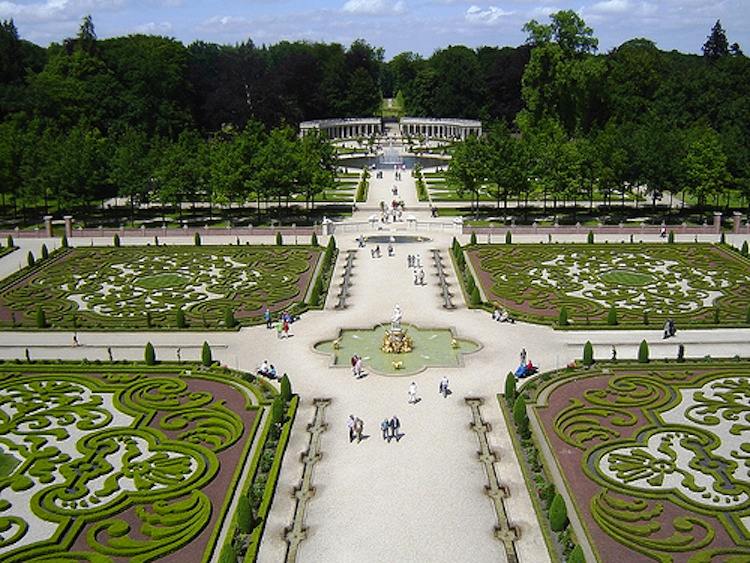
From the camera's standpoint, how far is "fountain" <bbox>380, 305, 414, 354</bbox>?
158 feet

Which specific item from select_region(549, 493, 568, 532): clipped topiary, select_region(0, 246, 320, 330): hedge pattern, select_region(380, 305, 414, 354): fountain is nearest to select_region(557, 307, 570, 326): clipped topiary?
select_region(380, 305, 414, 354): fountain

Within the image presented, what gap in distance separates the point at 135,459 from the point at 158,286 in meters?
27.7

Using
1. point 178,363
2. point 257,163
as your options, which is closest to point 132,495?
point 178,363

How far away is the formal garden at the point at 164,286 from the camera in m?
54.2

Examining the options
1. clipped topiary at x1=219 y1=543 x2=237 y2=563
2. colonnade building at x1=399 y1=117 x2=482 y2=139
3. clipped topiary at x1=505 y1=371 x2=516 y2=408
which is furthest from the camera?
colonnade building at x1=399 y1=117 x2=482 y2=139

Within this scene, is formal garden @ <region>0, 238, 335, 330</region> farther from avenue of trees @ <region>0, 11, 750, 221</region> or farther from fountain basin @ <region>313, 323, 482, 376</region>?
avenue of trees @ <region>0, 11, 750, 221</region>

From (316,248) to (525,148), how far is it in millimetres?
28356

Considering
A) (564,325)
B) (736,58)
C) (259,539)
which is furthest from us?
(736,58)

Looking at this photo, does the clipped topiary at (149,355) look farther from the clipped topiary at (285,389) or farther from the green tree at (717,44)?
the green tree at (717,44)

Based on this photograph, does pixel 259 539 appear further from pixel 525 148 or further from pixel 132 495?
pixel 525 148

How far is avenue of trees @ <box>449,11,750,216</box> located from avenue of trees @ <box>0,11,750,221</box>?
226 millimetres

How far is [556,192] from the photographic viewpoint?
84938 mm

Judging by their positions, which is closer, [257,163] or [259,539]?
[259,539]

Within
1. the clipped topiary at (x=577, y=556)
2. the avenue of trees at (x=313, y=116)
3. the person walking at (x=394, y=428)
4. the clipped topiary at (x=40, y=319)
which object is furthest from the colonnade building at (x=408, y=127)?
the clipped topiary at (x=577, y=556)
